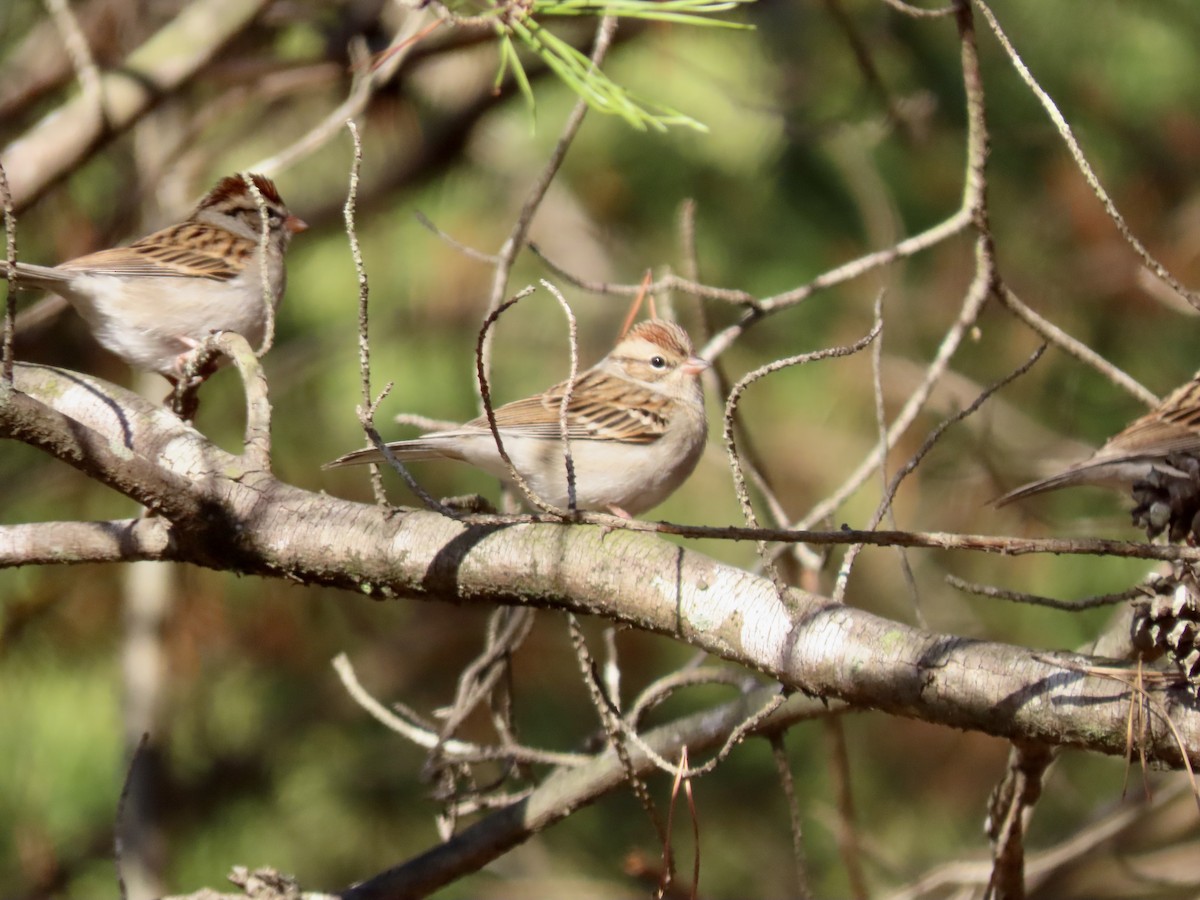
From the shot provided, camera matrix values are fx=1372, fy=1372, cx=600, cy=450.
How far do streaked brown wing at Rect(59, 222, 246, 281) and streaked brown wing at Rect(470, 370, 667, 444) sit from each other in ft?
3.03

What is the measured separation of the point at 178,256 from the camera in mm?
3998

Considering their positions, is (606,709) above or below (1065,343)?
below

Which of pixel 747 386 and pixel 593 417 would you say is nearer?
pixel 747 386

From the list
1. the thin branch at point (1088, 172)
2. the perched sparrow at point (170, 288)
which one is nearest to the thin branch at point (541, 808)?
the thin branch at point (1088, 172)

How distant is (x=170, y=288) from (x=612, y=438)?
4.28ft

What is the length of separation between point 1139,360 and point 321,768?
12.8 feet

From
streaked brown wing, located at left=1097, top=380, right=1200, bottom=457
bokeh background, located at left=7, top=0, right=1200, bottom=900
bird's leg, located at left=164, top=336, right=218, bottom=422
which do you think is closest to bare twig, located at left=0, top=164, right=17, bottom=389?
bird's leg, located at left=164, top=336, right=218, bottom=422

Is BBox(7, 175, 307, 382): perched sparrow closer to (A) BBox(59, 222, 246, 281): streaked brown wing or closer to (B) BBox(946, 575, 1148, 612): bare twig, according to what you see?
(A) BBox(59, 222, 246, 281): streaked brown wing

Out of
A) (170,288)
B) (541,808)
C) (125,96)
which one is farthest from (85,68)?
(541,808)

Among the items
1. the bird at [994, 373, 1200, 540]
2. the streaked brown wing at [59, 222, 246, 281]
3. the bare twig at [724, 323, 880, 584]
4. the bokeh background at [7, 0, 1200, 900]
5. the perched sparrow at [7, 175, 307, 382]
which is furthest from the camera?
the bokeh background at [7, 0, 1200, 900]

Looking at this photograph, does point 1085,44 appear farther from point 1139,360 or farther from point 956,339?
point 956,339

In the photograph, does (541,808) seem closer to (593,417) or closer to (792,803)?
(792,803)

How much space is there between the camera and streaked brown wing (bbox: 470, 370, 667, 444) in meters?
3.73

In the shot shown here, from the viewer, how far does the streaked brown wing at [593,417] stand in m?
3.73
